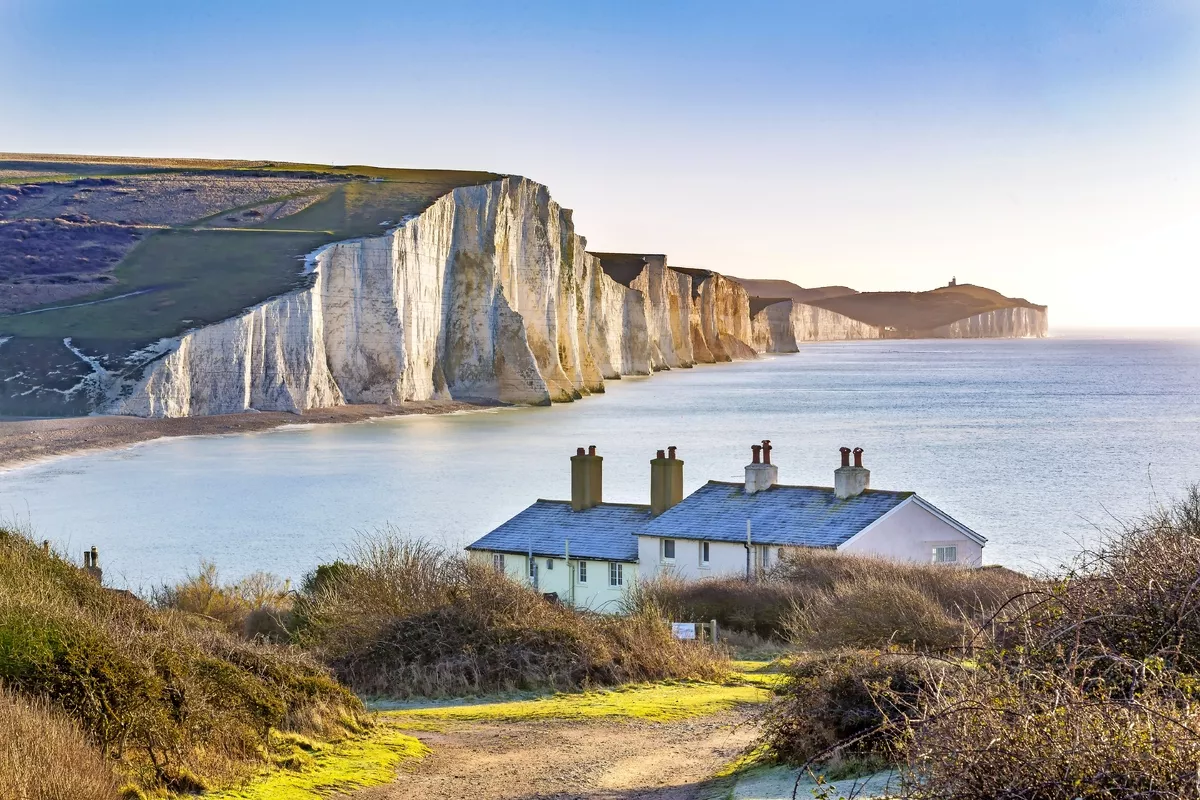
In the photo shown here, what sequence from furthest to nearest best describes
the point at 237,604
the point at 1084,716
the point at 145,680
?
the point at 237,604 < the point at 145,680 < the point at 1084,716

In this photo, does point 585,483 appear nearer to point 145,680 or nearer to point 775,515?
point 775,515

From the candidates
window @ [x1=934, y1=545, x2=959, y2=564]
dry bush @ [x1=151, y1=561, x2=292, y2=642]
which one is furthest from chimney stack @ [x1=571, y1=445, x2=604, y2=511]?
window @ [x1=934, y1=545, x2=959, y2=564]

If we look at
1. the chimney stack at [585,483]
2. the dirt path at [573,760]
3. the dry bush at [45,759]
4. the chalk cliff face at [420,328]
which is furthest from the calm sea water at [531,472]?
the dry bush at [45,759]

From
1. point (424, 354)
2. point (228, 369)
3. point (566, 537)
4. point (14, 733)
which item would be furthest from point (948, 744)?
point (424, 354)

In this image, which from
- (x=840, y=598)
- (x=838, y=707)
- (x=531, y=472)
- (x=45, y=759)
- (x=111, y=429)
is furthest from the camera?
(x=111, y=429)

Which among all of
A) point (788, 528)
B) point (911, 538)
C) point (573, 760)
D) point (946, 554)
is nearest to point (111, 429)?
point (788, 528)

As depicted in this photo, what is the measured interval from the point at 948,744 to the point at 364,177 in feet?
419

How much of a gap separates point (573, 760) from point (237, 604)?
51.1 feet

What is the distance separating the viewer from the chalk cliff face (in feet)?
269

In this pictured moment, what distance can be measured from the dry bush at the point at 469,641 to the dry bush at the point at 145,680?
11.2ft

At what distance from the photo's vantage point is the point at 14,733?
29.4 ft

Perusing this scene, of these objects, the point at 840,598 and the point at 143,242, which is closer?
the point at 840,598

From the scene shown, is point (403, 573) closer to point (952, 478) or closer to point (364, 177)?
point (952, 478)

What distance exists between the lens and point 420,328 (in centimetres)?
9750
